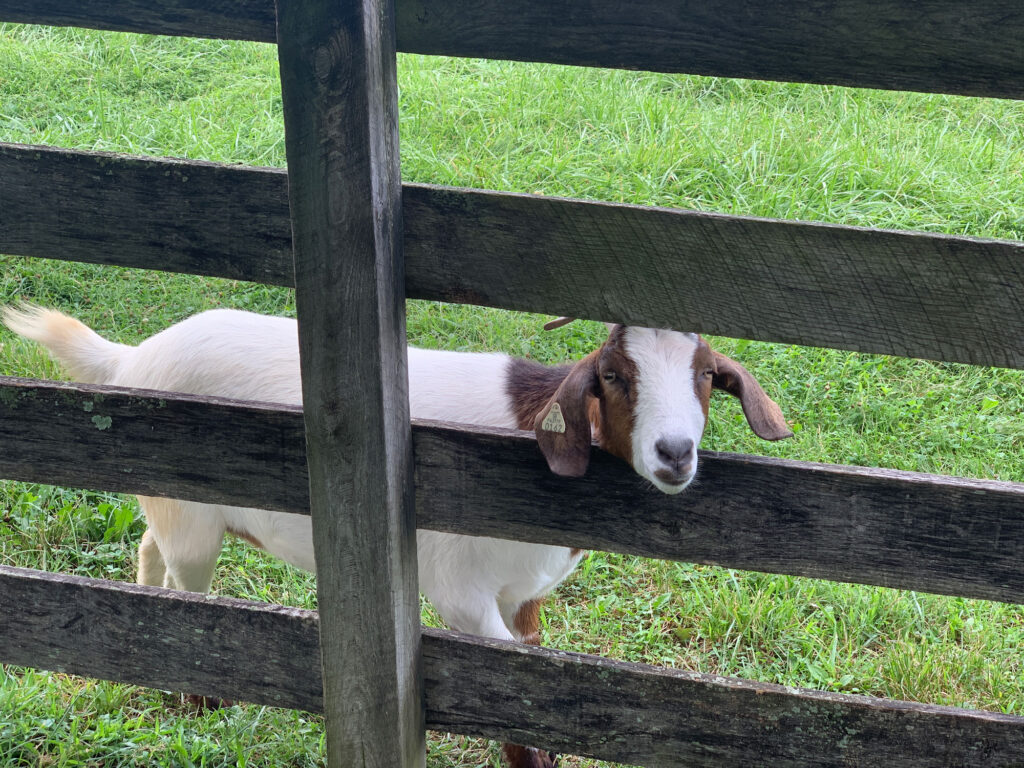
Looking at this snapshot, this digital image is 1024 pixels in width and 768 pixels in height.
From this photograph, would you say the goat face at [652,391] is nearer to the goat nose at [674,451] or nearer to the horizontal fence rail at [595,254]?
the goat nose at [674,451]

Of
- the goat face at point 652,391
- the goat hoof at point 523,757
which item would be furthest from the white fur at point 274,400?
the goat face at point 652,391

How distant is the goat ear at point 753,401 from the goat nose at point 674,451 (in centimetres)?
25

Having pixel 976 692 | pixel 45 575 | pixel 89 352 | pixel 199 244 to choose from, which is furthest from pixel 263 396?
pixel 976 692

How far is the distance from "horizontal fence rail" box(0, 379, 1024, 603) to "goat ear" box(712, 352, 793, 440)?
33cm

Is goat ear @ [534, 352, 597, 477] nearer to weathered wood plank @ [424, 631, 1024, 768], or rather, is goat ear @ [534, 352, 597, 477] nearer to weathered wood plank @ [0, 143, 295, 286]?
weathered wood plank @ [424, 631, 1024, 768]

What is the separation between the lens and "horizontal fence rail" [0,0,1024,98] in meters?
1.49

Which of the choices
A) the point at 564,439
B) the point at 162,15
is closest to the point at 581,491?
the point at 564,439

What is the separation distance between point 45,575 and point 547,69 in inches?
190

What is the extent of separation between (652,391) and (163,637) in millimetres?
1195

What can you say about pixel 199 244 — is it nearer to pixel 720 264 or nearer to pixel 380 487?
pixel 380 487

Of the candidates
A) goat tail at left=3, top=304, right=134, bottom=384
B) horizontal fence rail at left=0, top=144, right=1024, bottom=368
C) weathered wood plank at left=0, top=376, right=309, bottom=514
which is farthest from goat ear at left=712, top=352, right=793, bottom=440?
goat tail at left=3, top=304, right=134, bottom=384

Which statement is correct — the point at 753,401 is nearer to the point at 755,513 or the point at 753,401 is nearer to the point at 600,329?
the point at 755,513

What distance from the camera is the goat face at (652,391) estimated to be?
7.13 feet

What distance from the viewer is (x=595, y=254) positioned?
5.66 feet
